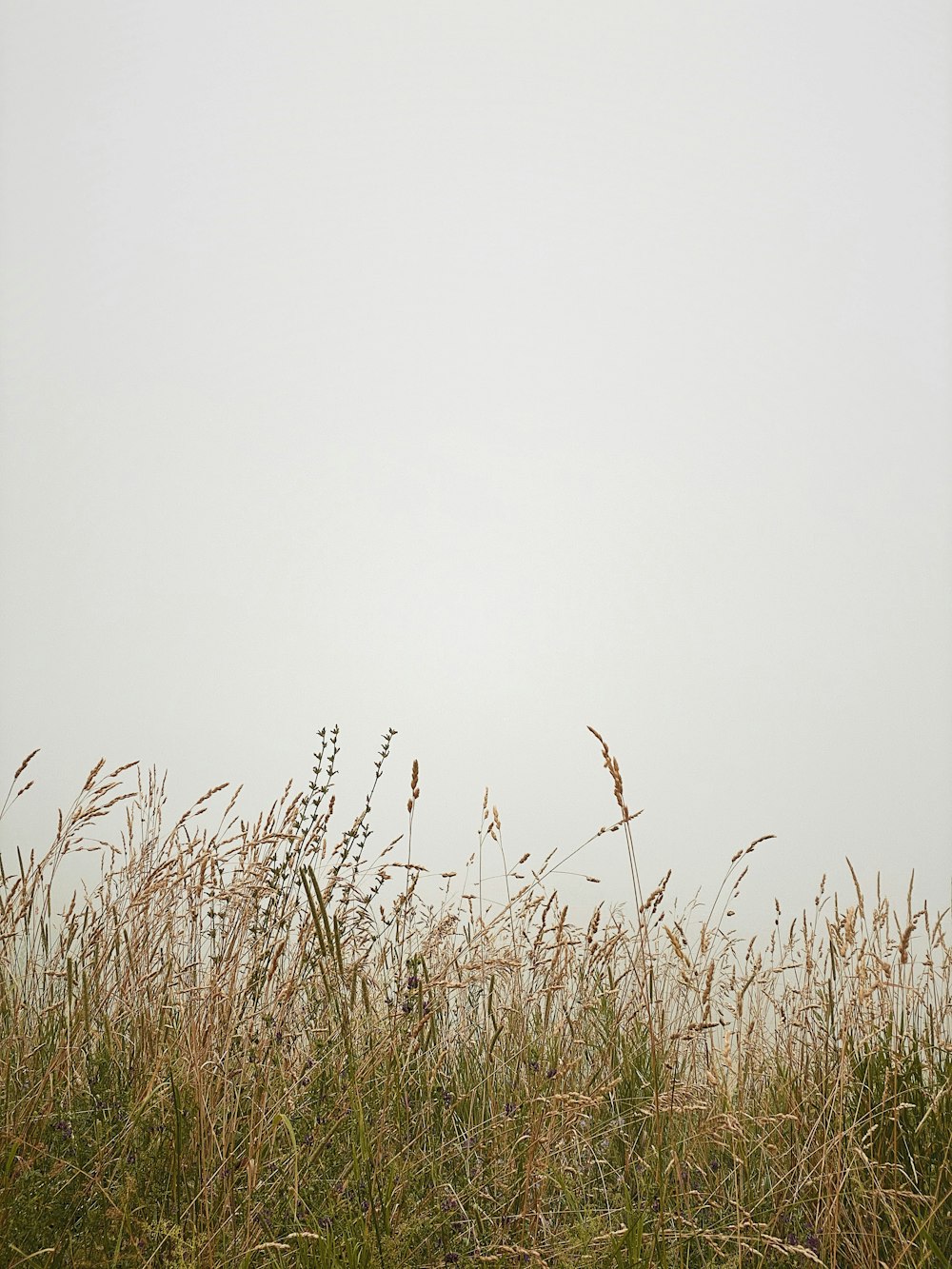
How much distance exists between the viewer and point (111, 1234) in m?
1.46

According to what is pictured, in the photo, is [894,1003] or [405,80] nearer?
[894,1003]

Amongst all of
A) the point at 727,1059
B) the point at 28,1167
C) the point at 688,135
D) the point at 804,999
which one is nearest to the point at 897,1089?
the point at 804,999

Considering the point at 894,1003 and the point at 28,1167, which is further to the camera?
the point at 894,1003

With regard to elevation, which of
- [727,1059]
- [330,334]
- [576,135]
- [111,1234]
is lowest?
[111,1234]

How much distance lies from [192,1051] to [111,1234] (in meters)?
0.31

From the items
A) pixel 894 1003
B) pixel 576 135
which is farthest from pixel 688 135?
pixel 894 1003

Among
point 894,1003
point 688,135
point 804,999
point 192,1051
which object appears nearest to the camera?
point 192,1051

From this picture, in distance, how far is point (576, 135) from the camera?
119 m

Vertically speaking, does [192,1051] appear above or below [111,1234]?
above

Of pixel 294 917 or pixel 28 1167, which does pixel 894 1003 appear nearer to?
pixel 294 917

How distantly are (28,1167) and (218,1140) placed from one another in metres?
0.34

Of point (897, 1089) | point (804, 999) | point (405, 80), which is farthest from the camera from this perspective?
point (405, 80)

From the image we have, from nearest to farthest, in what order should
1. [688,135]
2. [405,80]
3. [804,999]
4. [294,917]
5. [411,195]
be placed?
1. [294,917]
2. [804,999]
3. [688,135]
4. [411,195]
5. [405,80]

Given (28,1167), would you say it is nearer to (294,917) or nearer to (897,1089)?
(294,917)
